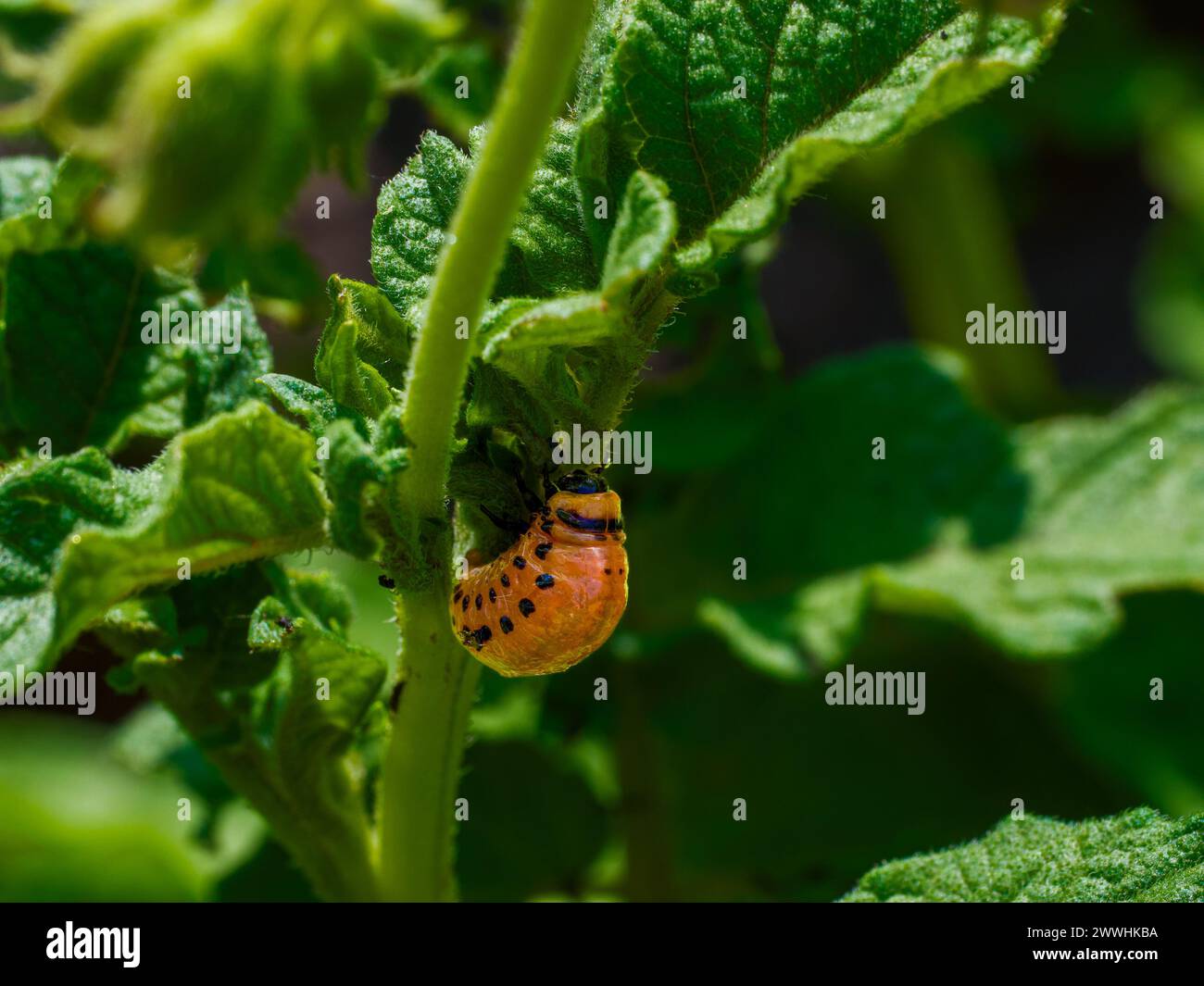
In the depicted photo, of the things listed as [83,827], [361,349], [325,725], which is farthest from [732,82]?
[83,827]

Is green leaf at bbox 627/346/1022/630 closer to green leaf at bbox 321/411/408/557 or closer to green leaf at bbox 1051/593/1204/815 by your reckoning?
green leaf at bbox 1051/593/1204/815

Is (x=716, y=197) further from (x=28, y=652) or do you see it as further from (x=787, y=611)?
(x=787, y=611)

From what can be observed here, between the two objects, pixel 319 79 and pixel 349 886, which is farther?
pixel 349 886

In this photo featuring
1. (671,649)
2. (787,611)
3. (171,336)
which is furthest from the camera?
(671,649)

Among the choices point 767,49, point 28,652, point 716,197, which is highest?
point 767,49

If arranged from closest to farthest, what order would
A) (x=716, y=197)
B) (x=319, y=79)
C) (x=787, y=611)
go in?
(x=319, y=79), (x=716, y=197), (x=787, y=611)

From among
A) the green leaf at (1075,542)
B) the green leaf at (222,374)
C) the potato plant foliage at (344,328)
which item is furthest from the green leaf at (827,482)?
the green leaf at (222,374)

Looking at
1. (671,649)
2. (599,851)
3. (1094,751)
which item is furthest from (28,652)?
(1094,751)

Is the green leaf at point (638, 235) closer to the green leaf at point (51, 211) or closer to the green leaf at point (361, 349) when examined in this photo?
the green leaf at point (361, 349)
